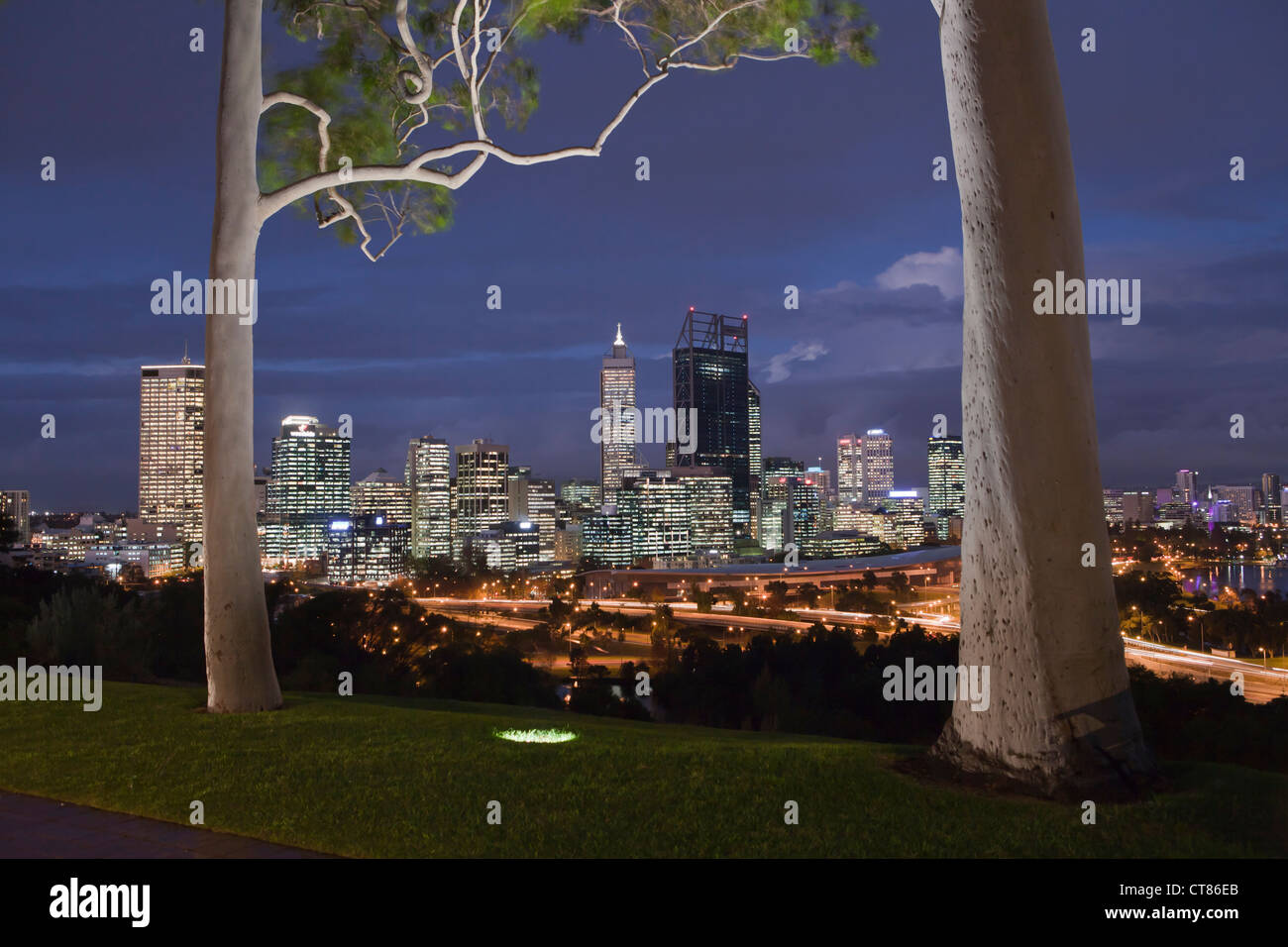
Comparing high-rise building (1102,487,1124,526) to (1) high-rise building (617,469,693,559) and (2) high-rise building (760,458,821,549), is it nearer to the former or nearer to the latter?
(2) high-rise building (760,458,821,549)

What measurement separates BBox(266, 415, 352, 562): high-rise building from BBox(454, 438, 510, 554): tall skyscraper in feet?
61.3

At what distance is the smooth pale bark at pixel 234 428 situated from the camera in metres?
8.14

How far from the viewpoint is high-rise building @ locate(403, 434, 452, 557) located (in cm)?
13060

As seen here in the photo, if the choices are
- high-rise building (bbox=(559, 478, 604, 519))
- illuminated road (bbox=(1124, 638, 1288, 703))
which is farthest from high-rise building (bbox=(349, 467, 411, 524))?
illuminated road (bbox=(1124, 638, 1288, 703))

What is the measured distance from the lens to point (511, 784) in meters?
5.28

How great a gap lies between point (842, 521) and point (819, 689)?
137 metres

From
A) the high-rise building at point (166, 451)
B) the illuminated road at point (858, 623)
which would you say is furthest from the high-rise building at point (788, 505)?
the high-rise building at point (166, 451)

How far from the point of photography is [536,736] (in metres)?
6.96

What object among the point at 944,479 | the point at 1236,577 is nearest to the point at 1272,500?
the point at 1236,577

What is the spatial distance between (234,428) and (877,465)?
195 meters

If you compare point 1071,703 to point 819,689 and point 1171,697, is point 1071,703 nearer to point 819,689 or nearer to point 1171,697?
point 1171,697

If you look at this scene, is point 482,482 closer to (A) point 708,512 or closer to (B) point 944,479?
(A) point 708,512

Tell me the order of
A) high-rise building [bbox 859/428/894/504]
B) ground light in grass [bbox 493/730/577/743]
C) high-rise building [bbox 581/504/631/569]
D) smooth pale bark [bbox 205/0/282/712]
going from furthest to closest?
high-rise building [bbox 859/428/894/504] → high-rise building [bbox 581/504/631/569] → smooth pale bark [bbox 205/0/282/712] → ground light in grass [bbox 493/730/577/743]

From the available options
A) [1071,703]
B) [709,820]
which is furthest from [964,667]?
[709,820]
